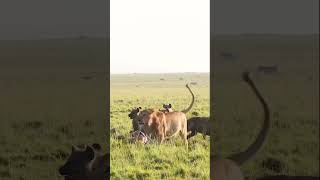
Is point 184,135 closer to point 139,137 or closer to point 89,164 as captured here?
point 139,137

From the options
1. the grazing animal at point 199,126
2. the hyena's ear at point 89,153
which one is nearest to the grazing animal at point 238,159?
the hyena's ear at point 89,153

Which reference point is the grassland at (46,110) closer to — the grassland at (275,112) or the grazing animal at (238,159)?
the grassland at (275,112)

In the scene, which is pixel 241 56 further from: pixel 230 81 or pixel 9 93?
pixel 9 93

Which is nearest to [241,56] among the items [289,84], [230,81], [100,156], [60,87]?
[230,81]

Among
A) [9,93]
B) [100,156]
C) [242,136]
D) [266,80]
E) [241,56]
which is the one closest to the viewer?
[100,156]

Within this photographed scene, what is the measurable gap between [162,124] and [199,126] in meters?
1.73

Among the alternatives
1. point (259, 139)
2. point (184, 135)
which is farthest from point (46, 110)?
point (259, 139)

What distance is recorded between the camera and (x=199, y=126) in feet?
50.4

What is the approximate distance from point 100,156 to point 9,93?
27883 mm

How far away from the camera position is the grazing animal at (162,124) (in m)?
13.8

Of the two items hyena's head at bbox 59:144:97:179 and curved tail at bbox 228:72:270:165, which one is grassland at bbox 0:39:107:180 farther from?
curved tail at bbox 228:72:270:165

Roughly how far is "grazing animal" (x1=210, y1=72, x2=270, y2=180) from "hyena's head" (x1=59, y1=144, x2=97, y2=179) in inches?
63.3

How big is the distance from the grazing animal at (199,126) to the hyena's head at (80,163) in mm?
8077

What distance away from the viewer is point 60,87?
43.2 m
